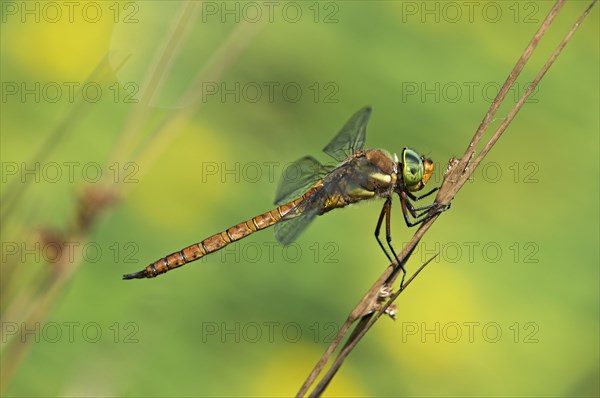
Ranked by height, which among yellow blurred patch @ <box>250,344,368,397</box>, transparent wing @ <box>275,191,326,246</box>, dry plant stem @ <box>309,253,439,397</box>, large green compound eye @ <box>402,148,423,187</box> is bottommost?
yellow blurred patch @ <box>250,344,368,397</box>

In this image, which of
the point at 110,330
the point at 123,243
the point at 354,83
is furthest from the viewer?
the point at 354,83

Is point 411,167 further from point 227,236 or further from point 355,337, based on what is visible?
point 355,337

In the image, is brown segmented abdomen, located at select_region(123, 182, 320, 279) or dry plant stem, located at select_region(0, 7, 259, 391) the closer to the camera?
dry plant stem, located at select_region(0, 7, 259, 391)

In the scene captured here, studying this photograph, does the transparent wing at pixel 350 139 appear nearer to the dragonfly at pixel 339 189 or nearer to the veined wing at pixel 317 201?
the dragonfly at pixel 339 189

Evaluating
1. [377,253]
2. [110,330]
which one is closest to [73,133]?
[110,330]

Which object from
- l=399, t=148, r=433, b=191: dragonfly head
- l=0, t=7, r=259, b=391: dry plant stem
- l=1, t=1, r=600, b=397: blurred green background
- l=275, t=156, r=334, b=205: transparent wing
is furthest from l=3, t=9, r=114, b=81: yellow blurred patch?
l=399, t=148, r=433, b=191: dragonfly head

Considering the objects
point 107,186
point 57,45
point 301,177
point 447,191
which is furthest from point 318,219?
point 107,186

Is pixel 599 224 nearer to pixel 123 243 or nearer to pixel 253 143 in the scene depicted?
pixel 253 143

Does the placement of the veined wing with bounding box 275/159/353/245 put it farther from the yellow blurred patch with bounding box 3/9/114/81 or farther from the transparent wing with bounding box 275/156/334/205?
the yellow blurred patch with bounding box 3/9/114/81
